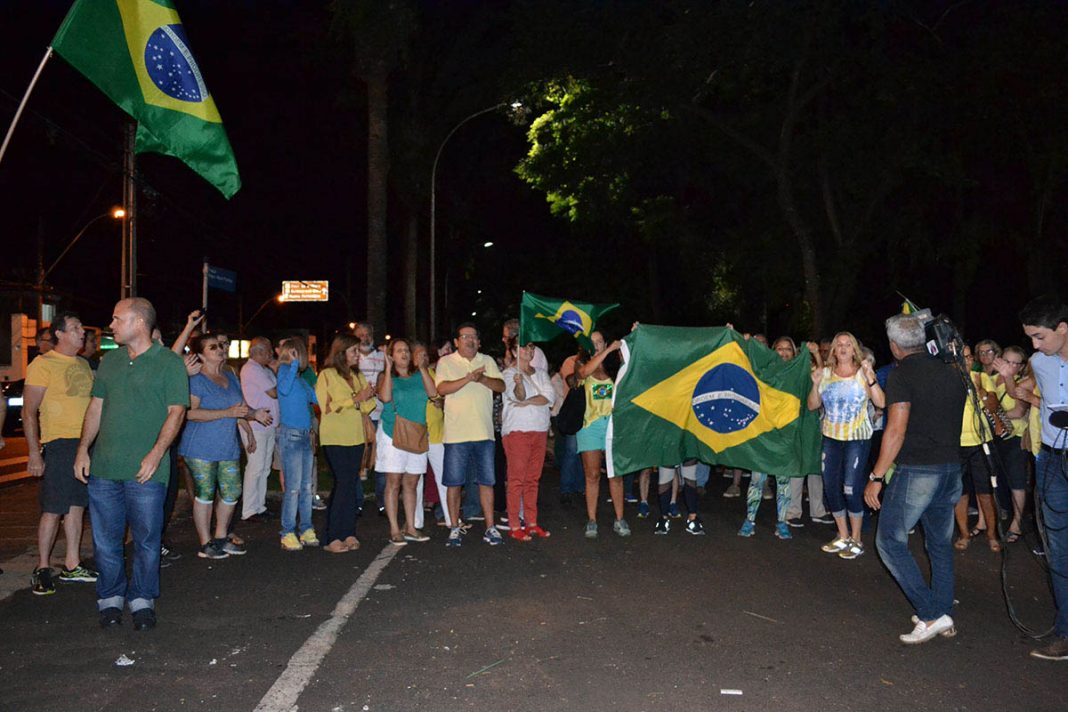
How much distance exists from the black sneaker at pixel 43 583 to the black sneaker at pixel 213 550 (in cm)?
140

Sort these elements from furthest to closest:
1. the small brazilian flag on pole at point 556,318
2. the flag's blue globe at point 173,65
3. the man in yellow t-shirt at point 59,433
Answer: the small brazilian flag on pole at point 556,318 < the flag's blue globe at point 173,65 < the man in yellow t-shirt at point 59,433

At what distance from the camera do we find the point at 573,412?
964 centimetres

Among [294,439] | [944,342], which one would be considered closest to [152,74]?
[294,439]

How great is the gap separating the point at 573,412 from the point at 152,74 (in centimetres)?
486

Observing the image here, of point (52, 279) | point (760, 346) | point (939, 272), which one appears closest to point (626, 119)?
point (939, 272)

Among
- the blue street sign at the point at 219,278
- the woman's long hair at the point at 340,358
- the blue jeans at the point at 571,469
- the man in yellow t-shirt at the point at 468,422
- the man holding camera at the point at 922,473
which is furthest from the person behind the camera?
the blue street sign at the point at 219,278

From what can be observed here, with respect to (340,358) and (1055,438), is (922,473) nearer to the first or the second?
(1055,438)

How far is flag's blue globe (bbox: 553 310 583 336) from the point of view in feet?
32.6

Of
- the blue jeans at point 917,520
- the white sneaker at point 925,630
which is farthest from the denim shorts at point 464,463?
the white sneaker at point 925,630

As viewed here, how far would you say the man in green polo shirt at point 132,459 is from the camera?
602 cm

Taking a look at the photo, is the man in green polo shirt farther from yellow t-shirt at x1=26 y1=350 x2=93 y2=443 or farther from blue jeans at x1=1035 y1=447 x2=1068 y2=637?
blue jeans at x1=1035 y1=447 x2=1068 y2=637

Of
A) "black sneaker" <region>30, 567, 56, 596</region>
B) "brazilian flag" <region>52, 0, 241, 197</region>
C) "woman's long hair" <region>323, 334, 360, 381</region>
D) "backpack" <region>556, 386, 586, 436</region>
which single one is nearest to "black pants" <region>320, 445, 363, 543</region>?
"woman's long hair" <region>323, 334, 360, 381</region>

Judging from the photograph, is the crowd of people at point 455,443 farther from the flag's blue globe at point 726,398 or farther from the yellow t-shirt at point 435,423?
the flag's blue globe at point 726,398

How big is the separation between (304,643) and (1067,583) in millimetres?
4525
